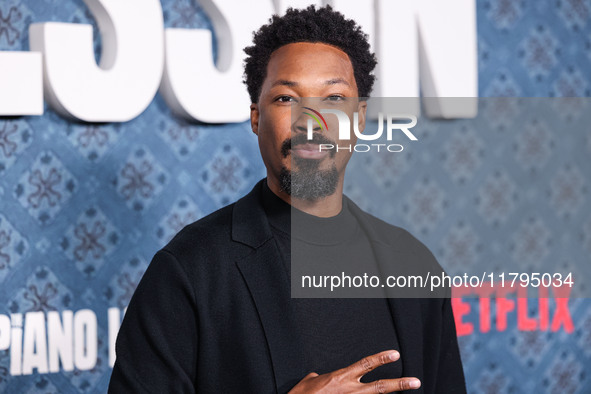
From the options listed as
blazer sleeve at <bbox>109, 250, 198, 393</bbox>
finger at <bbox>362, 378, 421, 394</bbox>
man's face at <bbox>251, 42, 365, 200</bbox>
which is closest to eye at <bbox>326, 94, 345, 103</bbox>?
man's face at <bbox>251, 42, 365, 200</bbox>

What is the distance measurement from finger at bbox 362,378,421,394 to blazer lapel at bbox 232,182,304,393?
14 cm

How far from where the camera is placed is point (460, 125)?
110 inches

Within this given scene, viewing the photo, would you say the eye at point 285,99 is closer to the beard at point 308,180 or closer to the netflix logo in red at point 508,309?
the beard at point 308,180

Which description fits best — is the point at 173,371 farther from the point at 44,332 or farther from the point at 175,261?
the point at 44,332

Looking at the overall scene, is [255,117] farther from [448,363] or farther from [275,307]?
[448,363]

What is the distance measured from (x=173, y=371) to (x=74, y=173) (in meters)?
1.18

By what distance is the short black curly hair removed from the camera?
1477mm

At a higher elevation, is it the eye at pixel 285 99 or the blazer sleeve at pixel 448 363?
the eye at pixel 285 99

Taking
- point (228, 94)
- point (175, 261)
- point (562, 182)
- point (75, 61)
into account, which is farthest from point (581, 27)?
point (175, 261)

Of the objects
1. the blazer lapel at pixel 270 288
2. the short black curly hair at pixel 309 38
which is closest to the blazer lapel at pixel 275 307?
the blazer lapel at pixel 270 288

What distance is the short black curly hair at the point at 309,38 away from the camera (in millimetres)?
1477

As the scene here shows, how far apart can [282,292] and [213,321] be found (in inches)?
5.5

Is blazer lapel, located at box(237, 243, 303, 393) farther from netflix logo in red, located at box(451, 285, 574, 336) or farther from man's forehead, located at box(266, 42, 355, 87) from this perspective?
netflix logo in red, located at box(451, 285, 574, 336)

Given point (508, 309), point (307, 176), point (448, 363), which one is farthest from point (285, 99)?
point (508, 309)
